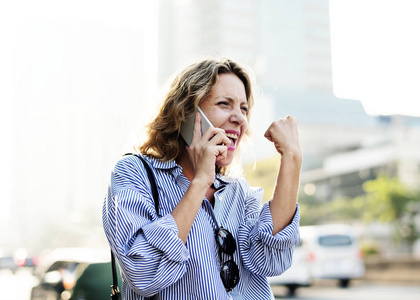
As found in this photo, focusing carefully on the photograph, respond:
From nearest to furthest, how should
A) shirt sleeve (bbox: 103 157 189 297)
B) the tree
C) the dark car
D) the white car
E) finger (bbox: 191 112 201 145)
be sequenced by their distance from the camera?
1. shirt sleeve (bbox: 103 157 189 297)
2. finger (bbox: 191 112 201 145)
3. the dark car
4. the white car
5. the tree

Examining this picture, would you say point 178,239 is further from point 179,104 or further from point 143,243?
point 179,104

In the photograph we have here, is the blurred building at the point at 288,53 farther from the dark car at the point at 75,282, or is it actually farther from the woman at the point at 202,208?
the woman at the point at 202,208

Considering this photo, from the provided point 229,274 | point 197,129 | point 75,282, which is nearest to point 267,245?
point 229,274

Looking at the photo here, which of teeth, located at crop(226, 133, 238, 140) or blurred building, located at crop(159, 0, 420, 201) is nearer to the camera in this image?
teeth, located at crop(226, 133, 238, 140)

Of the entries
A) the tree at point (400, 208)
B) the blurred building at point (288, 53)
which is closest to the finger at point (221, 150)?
the tree at point (400, 208)

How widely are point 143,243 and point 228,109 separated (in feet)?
2.18

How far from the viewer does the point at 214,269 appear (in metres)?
1.76

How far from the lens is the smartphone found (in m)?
1.97

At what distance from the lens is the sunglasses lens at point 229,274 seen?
1813mm

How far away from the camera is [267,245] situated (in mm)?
1865

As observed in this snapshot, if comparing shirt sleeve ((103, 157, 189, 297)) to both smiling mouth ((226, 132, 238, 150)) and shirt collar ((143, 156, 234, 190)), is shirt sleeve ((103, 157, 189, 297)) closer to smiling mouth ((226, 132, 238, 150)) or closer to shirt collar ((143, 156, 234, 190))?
shirt collar ((143, 156, 234, 190))

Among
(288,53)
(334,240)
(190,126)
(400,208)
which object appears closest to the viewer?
(190,126)

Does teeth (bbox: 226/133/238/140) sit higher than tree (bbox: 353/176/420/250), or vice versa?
teeth (bbox: 226/133/238/140)

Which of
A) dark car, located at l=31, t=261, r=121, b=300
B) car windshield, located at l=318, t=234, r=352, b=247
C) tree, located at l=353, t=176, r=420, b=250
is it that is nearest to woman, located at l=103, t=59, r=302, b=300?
dark car, located at l=31, t=261, r=121, b=300
